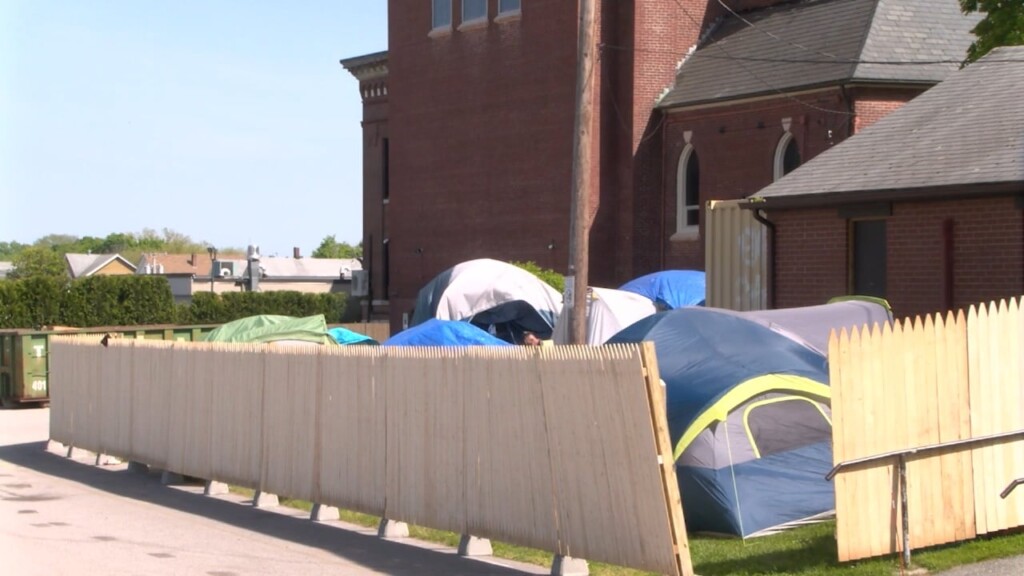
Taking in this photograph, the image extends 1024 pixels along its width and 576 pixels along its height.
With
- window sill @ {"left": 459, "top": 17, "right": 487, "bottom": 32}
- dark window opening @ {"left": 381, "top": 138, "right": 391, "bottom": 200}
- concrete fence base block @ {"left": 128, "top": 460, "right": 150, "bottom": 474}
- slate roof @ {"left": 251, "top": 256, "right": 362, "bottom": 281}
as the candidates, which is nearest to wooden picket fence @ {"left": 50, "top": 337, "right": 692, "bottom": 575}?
concrete fence base block @ {"left": 128, "top": 460, "right": 150, "bottom": 474}

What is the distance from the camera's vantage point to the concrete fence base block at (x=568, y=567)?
10.4 meters

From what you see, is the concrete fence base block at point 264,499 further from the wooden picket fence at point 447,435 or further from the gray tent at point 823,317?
the gray tent at point 823,317

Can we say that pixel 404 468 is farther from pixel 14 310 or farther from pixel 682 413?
pixel 14 310

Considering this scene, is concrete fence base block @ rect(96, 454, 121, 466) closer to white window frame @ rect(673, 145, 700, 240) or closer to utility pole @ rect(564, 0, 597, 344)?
utility pole @ rect(564, 0, 597, 344)

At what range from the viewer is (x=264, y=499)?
49.0 feet

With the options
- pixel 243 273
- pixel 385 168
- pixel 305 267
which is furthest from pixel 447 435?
pixel 305 267

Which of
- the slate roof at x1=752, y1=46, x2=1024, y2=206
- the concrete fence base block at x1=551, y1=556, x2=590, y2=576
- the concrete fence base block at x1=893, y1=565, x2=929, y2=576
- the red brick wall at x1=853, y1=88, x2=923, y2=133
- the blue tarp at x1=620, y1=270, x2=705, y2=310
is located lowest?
the concrete fence base block at x1=551, y1=556, x2=590, y2=576

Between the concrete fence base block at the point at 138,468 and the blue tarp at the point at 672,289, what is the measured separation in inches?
484

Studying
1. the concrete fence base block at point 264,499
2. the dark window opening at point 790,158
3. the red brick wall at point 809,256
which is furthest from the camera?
the dark window opening at point 790,158

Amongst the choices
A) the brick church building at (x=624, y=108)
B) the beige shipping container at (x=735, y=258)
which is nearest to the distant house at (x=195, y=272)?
the brick church building at (x=624, y=108)

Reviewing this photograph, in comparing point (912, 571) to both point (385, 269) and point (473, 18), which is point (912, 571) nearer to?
point (473, 18)

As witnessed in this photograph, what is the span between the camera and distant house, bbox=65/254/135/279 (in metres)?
112

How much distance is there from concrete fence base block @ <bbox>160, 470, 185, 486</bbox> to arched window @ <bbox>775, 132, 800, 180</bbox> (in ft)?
59.1

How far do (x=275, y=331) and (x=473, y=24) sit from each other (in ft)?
57.5
